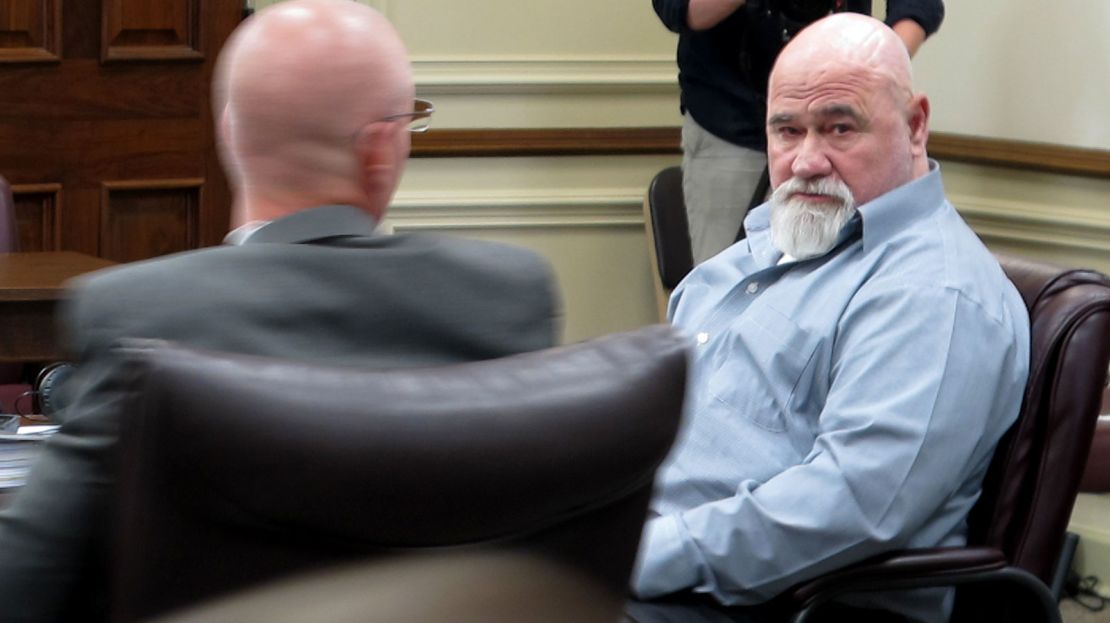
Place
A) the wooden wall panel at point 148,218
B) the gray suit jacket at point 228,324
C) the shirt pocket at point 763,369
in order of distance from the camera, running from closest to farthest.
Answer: the gray suit jacket at point 228,324
the shirt pocket at point 763,369
the wooden wall panel at point 148,218

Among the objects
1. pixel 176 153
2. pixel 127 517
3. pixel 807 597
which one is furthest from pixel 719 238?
pixel 127 517

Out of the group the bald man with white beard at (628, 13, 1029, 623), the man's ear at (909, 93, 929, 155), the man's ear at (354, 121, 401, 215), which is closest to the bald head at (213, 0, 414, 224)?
the man's ear at (354, 121, 401, 215)

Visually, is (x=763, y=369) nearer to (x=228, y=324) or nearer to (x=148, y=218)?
(x=228, y=324)

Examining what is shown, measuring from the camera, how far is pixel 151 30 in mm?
4312

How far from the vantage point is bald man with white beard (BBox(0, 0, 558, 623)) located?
119cm

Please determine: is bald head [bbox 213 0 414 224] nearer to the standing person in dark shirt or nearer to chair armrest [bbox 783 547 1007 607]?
chair armrest [bbox 783 547 1007 607]

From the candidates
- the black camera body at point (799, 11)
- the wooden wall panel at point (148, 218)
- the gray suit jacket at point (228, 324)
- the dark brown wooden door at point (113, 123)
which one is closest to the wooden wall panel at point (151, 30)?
the dark brown wooden door at point (113, 123)

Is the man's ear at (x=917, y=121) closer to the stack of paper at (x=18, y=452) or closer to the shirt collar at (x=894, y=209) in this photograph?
the shirt collar at (x=894, y=209)

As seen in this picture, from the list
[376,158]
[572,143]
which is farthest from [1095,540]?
[376,158]

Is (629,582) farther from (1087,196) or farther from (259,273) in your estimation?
(1087,196)

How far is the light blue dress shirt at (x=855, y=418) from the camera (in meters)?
1.97

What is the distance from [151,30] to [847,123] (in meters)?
2.53

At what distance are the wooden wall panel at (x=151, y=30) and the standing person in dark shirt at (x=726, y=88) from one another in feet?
4.58

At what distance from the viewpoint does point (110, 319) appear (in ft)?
3.92
